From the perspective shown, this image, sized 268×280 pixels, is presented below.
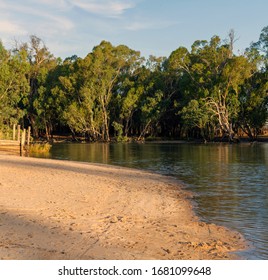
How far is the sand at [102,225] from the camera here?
661 centimetres

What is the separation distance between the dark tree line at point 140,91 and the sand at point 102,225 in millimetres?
38060

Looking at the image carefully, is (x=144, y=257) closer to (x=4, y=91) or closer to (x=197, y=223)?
(x=197, y=223)

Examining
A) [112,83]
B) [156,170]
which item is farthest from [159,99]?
[156,170]

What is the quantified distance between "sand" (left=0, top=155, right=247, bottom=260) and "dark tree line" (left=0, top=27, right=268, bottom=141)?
38.1m

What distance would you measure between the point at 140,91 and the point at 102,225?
5839 centimetres

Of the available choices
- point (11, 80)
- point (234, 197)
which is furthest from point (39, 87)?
point (234, 197)

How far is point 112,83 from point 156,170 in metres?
47.9

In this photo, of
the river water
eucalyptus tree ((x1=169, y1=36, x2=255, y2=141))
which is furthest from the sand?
eucalyptus tree ((x1=169, y1=36, x2=255, y2=141))

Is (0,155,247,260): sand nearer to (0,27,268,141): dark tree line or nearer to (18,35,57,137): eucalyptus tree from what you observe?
(0,27,268,141): dark tree line

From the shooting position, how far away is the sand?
6609 millimetres

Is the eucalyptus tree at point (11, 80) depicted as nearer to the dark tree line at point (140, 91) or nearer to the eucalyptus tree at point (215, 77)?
the dark tree line at point (140, 91)

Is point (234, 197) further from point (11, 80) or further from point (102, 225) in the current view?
point (11, 80)

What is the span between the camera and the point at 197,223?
30.2 feet

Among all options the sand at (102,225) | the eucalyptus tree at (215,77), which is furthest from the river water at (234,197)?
the eucalyptus tree at (215,77)
